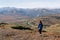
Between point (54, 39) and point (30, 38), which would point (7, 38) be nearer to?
point (30, 38)

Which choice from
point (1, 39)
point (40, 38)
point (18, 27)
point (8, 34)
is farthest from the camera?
point (18, 27)

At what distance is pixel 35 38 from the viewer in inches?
1059

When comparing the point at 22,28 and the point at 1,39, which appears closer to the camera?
the point at 1,39

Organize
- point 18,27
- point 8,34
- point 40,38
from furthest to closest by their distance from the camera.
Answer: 1. point 18,27
2. point 8,34
3. point 40,38

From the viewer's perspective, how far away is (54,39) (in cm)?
2636

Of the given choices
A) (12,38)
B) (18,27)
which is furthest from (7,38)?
(18,27)

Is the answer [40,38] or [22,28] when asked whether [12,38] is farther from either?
[22,28]

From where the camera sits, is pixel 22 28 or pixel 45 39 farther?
pixel 22 28

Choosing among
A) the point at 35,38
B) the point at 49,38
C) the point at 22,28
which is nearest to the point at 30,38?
the point at 35,38

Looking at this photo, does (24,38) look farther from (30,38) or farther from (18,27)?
(18,27)

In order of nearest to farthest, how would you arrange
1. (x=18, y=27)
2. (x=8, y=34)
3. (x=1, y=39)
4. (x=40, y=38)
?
1. (x=1, y=39)
2. (x=40, y=38)
3. (x=8, y=34)
4. (x=18, y=27)

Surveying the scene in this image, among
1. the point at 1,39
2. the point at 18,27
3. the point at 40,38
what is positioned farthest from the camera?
the point at 18,27

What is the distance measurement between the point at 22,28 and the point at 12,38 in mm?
10533

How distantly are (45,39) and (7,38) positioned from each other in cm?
455
